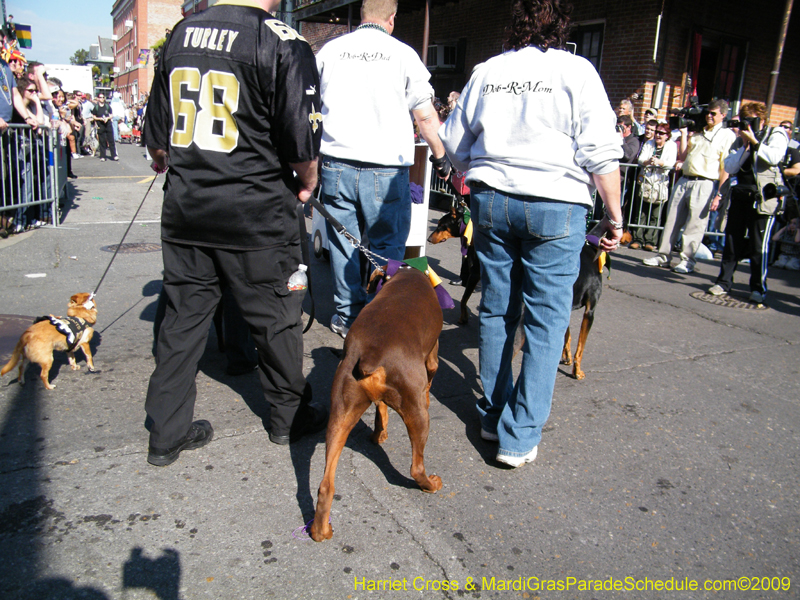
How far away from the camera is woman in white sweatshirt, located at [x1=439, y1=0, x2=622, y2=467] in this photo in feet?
8.30

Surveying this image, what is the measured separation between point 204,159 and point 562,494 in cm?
223

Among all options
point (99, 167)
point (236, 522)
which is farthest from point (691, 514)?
point (99, 167)

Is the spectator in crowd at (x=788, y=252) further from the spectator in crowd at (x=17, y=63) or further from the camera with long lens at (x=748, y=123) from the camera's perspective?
the spectator in crowd at (x=17, y=63)

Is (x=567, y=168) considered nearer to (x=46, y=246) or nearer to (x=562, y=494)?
(x=562, y=494)

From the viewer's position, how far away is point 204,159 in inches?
96.3

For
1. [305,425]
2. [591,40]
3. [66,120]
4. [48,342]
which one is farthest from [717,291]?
[66,120]

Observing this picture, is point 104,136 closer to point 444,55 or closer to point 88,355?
point 444,55

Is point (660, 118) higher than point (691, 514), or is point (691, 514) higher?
point (660, 118)

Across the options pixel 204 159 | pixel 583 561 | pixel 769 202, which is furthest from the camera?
pixel 769 202

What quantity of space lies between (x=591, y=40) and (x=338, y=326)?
10.0 metres

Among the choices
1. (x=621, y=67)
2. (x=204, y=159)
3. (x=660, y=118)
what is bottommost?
(x=204, y=159)

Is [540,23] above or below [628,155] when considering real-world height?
above

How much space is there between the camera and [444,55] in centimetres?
1565

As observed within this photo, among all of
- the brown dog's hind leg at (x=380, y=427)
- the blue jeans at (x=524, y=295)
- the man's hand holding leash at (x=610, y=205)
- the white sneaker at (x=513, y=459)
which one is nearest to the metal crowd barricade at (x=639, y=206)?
the man's hand holding leash at (x=610, y=205)
